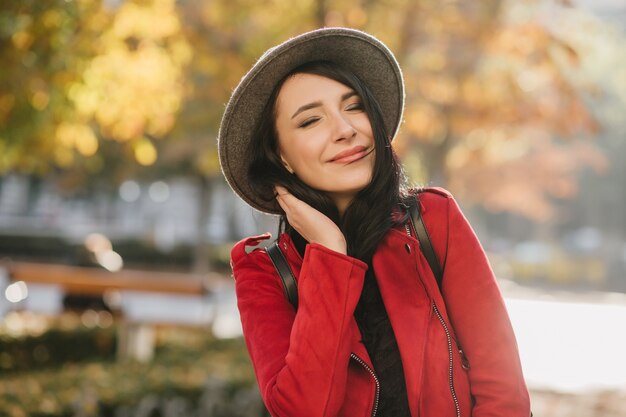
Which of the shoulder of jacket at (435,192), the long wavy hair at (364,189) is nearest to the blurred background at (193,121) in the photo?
the long wavy hair at (364,189)

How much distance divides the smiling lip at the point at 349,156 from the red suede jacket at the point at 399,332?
219 mm

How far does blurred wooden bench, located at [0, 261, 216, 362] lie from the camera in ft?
26.4

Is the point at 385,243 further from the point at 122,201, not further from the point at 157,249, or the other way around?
the point at 122,201

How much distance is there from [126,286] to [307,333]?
7.46m

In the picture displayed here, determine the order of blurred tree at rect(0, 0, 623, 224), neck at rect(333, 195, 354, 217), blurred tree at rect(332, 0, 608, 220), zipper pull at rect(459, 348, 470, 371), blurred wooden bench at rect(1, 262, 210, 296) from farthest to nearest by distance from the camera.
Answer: blurred wooden bench at rect(1, 262, 210, 296), blurred tree at rect(332, 0, 608, 220), blurred tree at rect(0, 0, 623, 224), neck at rect(333, 195, 354, 217), zipper pull at rect(459, 348, 470, 371)

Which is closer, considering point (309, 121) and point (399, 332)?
point (399, 332)

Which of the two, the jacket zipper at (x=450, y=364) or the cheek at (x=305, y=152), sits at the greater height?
the cheek at (x=305, y=152)

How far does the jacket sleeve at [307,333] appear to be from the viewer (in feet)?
5.66

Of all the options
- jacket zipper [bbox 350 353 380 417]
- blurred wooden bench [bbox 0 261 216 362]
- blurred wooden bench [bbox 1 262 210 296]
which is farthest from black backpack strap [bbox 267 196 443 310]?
blurred wooden bench [bbox 1 262 210 296]

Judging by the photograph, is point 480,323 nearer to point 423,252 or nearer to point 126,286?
point 423,252

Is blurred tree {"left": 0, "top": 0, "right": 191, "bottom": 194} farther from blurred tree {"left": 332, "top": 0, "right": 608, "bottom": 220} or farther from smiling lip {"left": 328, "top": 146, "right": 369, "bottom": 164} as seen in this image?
smiling lip {"left": 328, "top": 146, "right": 369, "bottom": 164}

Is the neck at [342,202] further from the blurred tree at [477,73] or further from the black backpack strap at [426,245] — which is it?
the blurred tree at [477,73]

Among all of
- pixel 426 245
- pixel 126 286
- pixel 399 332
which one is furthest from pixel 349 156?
pixel 126 286

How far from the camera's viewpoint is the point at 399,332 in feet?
6.04
